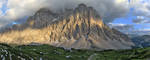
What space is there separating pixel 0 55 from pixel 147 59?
144023 mm

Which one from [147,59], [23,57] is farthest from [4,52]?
[147,59]

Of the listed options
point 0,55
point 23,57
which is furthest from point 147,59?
point 0,55

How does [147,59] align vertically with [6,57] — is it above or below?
below

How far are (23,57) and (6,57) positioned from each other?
2565 cm

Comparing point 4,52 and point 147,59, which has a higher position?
point 4,52

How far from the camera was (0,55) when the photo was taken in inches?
6683

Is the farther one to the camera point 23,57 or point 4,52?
point 23,57

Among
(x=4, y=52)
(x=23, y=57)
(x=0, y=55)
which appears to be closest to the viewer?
(x=0, y=55)

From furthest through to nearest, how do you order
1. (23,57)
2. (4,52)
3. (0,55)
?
(23,57), (4,52), (0,55)

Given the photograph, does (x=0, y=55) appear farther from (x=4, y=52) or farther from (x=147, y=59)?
(x=147, y=59)

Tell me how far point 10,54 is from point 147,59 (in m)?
140

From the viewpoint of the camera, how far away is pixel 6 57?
573ft

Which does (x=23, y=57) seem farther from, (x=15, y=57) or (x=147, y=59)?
(x=147, y=59)

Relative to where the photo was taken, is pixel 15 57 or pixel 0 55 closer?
pixel 0 55
